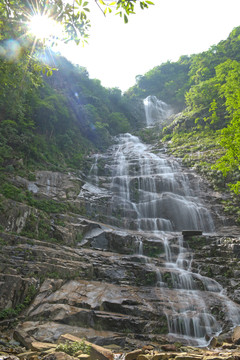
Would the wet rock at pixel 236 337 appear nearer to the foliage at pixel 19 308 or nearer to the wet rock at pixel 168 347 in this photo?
the wet rock at pixel 168 347

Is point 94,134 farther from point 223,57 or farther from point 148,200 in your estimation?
point 223,57

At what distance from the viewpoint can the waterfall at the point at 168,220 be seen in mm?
8656

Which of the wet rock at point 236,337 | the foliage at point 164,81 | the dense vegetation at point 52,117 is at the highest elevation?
the foliage at point 164,81

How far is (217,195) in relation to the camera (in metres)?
18.6

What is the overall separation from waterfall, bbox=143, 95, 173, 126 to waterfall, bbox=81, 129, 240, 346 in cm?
1766

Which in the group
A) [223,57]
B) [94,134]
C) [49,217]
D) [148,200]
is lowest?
[49,217]

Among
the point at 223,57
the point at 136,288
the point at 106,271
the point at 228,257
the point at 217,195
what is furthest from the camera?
the point at 223,57

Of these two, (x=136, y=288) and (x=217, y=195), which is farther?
(x=217, y=195)

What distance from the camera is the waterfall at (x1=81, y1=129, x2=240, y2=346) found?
8.66 meters

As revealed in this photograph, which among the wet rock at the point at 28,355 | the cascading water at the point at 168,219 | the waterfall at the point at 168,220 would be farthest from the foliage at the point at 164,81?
the wet rock at the point at 28,355

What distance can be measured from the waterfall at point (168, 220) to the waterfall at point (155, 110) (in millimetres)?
17658

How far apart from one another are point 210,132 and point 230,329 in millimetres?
22923

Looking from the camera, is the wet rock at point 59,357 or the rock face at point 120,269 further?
the rock face at point 120,269

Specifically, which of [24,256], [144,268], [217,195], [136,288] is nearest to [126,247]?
[144,268]
